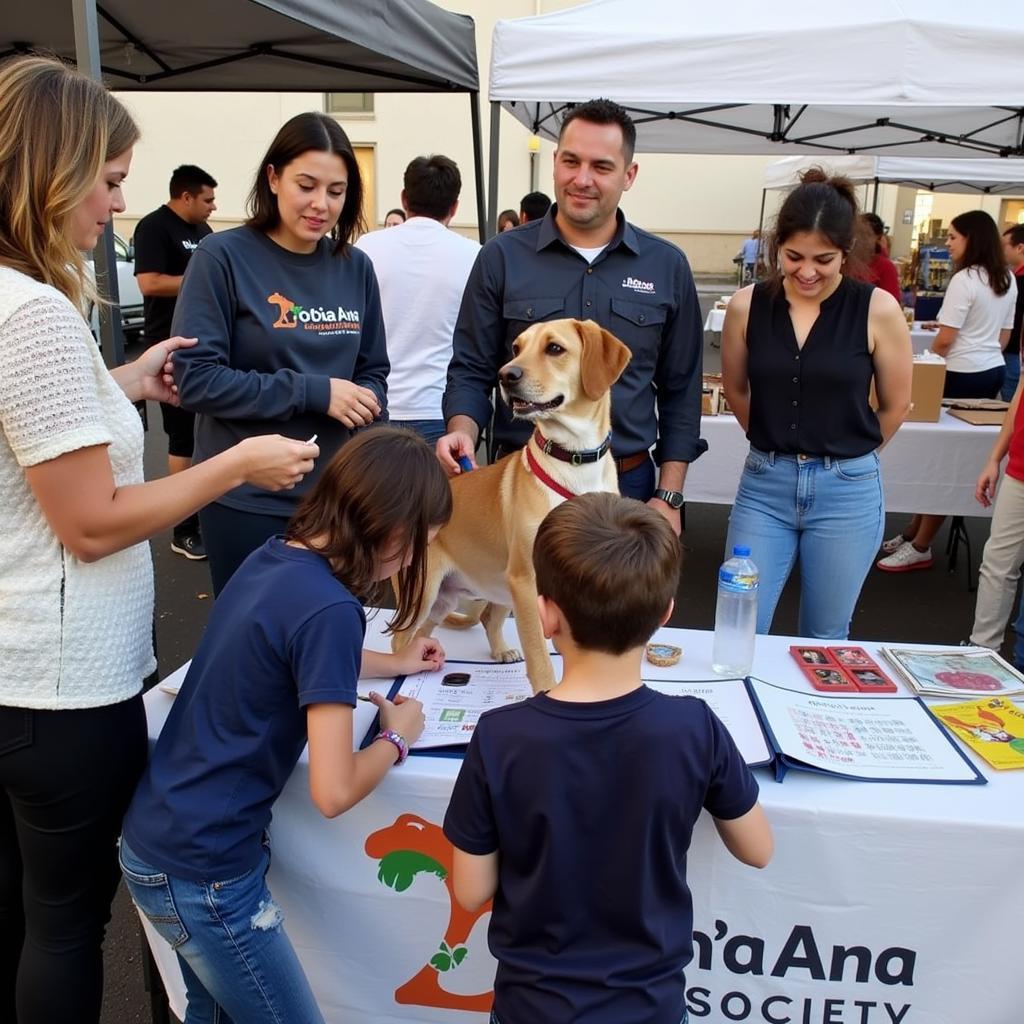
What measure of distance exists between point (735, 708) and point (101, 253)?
8.22ft

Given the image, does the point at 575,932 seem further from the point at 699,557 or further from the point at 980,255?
the point at 980,255

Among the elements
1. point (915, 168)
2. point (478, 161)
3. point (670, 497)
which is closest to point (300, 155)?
point (670, 497)

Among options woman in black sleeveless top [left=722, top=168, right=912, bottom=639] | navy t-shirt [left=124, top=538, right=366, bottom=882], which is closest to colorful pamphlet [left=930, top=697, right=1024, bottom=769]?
woman in black sleeveless top [left=722, top=168, right=912, bottom=639]

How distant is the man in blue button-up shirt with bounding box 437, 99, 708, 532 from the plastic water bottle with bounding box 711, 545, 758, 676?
1.37 ft

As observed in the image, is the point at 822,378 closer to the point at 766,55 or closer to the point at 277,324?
the point at 277,324

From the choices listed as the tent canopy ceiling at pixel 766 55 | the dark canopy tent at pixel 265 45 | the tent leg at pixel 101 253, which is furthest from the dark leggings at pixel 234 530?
the tent canopy ceiling at pixel 766 55

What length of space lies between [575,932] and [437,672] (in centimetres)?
93

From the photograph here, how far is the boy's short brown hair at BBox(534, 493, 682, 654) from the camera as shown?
1.21m

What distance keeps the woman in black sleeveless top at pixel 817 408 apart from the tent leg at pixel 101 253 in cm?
191

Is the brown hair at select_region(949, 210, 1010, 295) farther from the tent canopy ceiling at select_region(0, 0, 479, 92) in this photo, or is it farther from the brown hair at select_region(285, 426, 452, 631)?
the brown hair at select_region(285, 426, 452, 631)

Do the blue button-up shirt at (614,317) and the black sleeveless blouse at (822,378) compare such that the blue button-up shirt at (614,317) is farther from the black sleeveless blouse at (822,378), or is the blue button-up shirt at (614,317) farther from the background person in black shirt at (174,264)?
the background person in black shirt at (174,264)

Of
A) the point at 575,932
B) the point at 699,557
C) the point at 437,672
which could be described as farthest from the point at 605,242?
the point at 699,557

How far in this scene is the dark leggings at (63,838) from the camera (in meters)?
1.40

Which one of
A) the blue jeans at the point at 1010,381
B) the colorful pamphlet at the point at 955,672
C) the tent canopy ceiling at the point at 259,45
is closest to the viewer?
the colorful pamphlet at the point at 955,672
